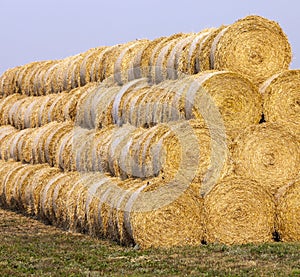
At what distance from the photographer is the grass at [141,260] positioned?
1220cm

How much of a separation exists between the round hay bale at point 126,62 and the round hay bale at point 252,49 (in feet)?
14.2

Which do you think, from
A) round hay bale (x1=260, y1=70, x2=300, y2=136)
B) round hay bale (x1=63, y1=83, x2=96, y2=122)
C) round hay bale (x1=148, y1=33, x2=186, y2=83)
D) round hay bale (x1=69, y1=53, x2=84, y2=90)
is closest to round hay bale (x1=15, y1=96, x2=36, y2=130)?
round hay bale (x1=69, y1=53, x2=84, y2=90)

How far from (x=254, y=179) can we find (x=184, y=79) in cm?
257

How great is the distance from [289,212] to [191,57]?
13.3ft

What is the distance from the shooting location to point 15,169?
24859 mm

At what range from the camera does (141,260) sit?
1335cm

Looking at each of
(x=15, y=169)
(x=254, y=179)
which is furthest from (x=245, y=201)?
(x=15, y=169)

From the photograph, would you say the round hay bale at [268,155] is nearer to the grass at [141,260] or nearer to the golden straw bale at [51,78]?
the grass at [141,260]

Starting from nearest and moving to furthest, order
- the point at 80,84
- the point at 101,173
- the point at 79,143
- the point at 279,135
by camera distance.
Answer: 1. the point at 279,135
2. the point at 101,173
3. the point at 79,143
4. the point at 80,84

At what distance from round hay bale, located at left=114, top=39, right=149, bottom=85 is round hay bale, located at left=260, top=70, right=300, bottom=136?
204 inches

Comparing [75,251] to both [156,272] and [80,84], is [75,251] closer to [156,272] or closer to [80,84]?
[156,272]

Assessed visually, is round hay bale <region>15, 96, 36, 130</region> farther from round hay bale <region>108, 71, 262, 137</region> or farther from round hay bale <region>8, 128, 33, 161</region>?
round hay bale <region>108, 71, 262, 137</region>

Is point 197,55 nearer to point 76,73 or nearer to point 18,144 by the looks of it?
point 76,73

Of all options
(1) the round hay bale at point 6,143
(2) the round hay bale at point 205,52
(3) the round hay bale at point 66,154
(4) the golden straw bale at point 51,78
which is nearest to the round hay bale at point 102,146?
(3) the round hay bale at point 66,154
